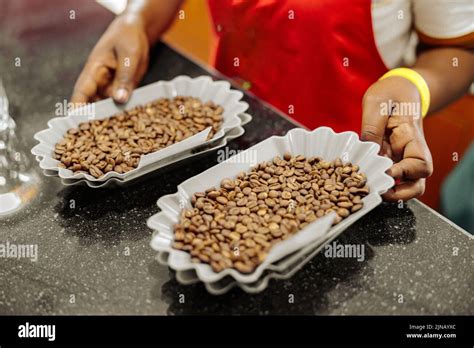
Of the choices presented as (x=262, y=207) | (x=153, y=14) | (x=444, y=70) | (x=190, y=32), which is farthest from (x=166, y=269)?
(x=190, y=32)

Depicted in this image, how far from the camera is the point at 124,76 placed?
3.86 ft

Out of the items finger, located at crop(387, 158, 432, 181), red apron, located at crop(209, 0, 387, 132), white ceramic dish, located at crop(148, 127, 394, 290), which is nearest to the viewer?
white ceramic dish, located at crop(148, 127, 394, 290)

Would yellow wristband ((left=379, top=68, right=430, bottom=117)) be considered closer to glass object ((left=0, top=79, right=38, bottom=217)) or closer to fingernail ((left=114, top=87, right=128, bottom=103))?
fingernail ((left=114, top=87, right=128, bottom=103))

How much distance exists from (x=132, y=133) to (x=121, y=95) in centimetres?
14

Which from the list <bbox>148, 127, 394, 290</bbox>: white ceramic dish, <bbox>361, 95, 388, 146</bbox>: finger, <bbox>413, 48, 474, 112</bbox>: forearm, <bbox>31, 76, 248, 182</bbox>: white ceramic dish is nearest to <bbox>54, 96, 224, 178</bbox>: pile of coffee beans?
<bbox>31, 76, 248, 182</bbox>: white ceramic dish

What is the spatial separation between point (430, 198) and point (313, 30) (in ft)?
1.35

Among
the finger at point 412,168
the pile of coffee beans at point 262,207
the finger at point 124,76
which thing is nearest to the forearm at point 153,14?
the finger at point 124,76

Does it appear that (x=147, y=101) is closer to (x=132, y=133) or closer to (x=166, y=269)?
(x=132, y=133)

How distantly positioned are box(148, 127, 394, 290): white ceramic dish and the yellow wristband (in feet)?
0.62

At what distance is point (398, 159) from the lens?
0.93 metres

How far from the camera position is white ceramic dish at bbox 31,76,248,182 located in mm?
903

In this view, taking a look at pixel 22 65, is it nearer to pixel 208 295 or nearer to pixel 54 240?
pixel 54 240

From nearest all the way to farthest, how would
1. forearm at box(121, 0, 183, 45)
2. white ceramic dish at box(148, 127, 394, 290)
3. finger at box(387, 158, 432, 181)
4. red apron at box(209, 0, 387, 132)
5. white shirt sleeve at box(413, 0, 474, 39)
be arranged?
white ceramic dish at box(148, 127, 394, 290)
finger at box(387, 158, 432, 181)
white shirt sleeve at box(413, 0, 474, 39)
red apron at box(209, 0, 387, 132)
forearm at box(121, 0, 183, 45)

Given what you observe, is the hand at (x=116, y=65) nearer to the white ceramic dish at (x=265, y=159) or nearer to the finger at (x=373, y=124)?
the white ceramic dish at (x=265, y=159)
